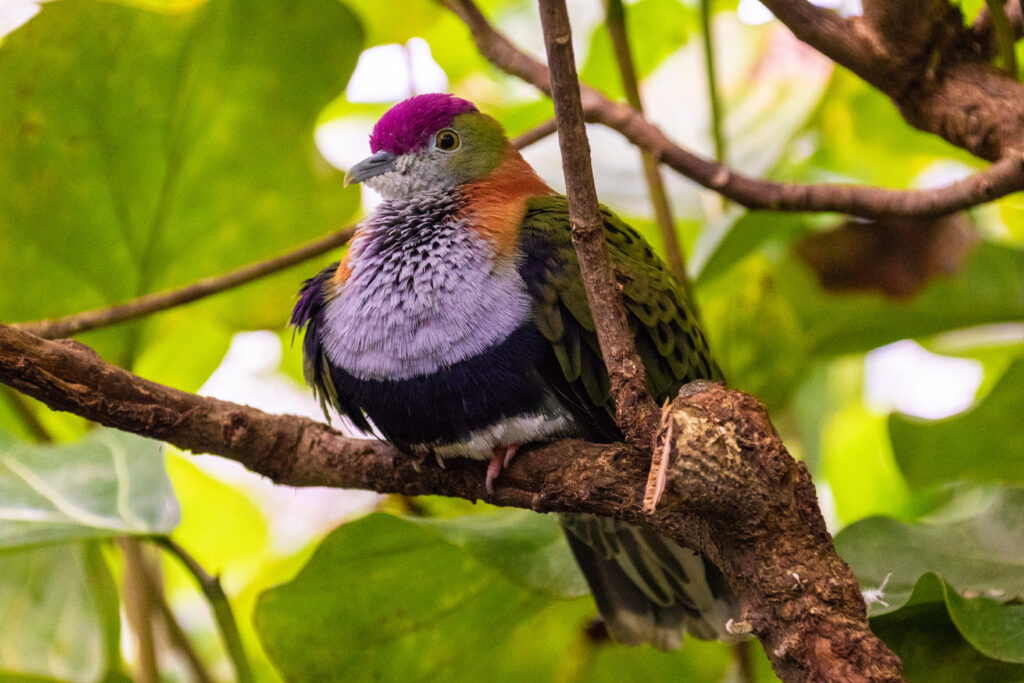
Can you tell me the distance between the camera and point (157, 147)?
1.82 m

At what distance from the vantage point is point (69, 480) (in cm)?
153

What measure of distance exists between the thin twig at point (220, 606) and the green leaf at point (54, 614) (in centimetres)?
34

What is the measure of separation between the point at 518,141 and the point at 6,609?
126cm

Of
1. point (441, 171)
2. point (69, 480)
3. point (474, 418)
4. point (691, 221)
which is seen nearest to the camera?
point (474, 418)

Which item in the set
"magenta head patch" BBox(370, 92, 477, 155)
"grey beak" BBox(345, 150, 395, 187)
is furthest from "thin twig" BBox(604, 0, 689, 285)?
"grey beak" BBox(345, 150, 395, 187)

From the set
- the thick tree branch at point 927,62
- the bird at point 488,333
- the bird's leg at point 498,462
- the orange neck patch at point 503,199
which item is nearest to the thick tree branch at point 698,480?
the bird's leg at point 498,462

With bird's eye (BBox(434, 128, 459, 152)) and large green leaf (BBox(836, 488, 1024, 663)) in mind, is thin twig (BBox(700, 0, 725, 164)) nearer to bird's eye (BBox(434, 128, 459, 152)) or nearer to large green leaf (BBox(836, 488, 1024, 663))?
bird's eye (BBox(434, 128, 459, 152))

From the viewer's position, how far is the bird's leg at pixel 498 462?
139 cm

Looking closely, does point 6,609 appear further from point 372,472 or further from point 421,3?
point 421,3

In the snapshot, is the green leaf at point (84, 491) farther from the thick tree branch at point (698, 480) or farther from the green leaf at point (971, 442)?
the green leaf at point (971, 442)

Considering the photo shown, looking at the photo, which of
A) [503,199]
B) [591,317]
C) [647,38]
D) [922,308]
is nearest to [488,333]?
[591,317]

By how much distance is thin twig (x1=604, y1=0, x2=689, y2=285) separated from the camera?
1688 mm

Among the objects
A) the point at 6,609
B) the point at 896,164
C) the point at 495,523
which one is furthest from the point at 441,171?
the point at 896,164

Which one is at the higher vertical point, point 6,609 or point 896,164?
point 896,164
